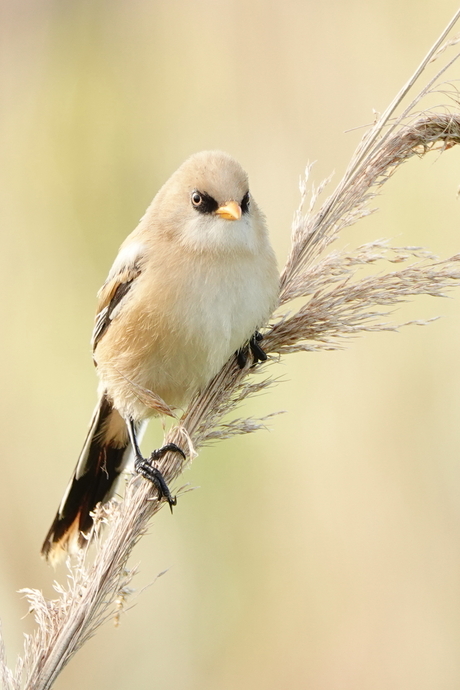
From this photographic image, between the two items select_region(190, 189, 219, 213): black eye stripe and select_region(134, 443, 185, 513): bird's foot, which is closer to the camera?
select_region(134, 443, 185, 513): bird's foot

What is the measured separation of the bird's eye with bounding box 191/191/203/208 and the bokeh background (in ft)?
4.61

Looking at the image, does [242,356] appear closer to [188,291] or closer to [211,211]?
[188,291]

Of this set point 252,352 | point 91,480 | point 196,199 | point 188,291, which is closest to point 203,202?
point 196,199

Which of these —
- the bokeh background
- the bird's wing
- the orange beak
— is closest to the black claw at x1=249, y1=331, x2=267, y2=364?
the orange beak

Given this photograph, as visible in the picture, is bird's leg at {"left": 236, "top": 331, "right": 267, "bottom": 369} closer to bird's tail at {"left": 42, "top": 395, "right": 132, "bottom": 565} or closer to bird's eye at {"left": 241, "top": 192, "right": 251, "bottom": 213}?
bird's eye at {"left": 241, "top": 192, "right": 251, "bottom": 213}

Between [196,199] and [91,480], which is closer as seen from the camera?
[196,199]

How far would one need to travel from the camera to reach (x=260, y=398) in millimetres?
4246

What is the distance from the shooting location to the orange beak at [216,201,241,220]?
106 inches

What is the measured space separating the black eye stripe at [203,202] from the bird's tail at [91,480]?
1090 millimetres

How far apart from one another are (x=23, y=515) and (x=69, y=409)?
2.03ft

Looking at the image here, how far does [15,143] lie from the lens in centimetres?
449

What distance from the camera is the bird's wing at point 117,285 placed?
307 cm

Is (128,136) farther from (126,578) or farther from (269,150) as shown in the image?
(126,578)

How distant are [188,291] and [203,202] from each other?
0.33 metres
